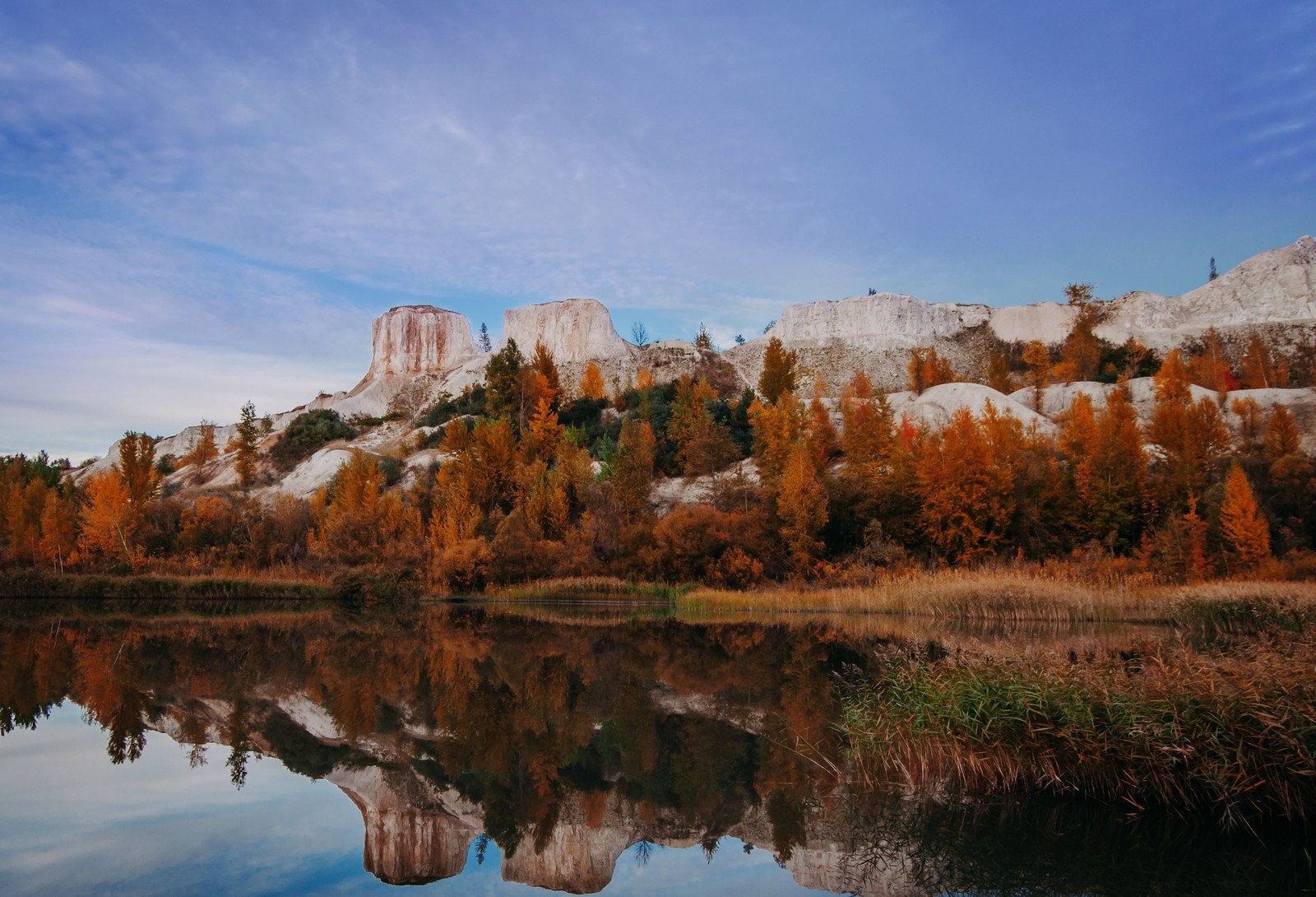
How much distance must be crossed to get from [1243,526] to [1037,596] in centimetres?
1015

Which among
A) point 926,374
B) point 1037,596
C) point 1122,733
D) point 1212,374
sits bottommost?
point 1037,596

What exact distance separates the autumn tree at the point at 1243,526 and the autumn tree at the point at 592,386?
4096 centimetres

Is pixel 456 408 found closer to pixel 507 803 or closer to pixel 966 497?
pixel 966 497

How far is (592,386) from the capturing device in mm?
62781

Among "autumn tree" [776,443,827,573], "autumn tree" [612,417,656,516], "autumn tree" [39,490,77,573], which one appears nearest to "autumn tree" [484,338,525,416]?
"autumn tree" [612,417,656,516]

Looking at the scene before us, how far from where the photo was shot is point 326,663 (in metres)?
14.0

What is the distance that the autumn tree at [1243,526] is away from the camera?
970 inches

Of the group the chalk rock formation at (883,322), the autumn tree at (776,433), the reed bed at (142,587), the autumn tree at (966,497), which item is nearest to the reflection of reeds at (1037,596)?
the autumn tree at (966,497)

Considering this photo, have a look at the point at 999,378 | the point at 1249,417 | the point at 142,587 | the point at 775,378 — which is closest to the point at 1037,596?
the point at 1249,417

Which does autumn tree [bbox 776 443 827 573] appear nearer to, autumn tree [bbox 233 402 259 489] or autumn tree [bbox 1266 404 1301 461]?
autumn tree [bbox 1266 404 1301 461]

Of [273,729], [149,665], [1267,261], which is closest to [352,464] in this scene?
[149,665]

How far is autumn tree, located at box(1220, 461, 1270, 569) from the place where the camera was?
24.6m

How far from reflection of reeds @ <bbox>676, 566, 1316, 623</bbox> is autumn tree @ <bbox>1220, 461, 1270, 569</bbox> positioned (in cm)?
505

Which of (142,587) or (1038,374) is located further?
(1038,374)
